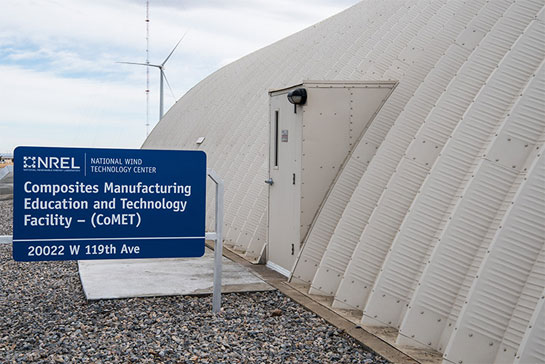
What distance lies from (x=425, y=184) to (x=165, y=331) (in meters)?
3.57

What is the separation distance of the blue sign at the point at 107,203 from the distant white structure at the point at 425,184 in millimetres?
2144

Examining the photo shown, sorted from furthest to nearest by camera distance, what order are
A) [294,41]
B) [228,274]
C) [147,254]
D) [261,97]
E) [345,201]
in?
[294,41], [261,97], [228,274], [345,201], [147,254]

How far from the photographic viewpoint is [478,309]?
18.6ft

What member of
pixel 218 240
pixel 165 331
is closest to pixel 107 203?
pixel 218 240

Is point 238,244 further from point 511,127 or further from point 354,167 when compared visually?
point 511,127

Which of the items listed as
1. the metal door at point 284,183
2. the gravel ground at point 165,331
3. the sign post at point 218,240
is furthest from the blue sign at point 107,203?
the metal door at point 284,183

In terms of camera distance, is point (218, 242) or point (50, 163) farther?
point (218, 242)

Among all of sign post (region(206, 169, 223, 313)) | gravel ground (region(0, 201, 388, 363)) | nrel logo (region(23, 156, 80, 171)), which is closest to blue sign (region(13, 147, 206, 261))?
nrel logo (region(23, 156, 80, 171))

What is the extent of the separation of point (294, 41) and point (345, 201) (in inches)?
401

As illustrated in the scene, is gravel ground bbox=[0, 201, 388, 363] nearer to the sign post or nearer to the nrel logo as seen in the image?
the sign post

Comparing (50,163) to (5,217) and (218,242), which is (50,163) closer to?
(218,242)

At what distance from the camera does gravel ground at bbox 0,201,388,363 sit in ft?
20.6

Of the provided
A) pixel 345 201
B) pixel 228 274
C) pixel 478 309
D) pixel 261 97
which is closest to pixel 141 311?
pixel 228 274

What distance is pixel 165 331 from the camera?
280 inches
